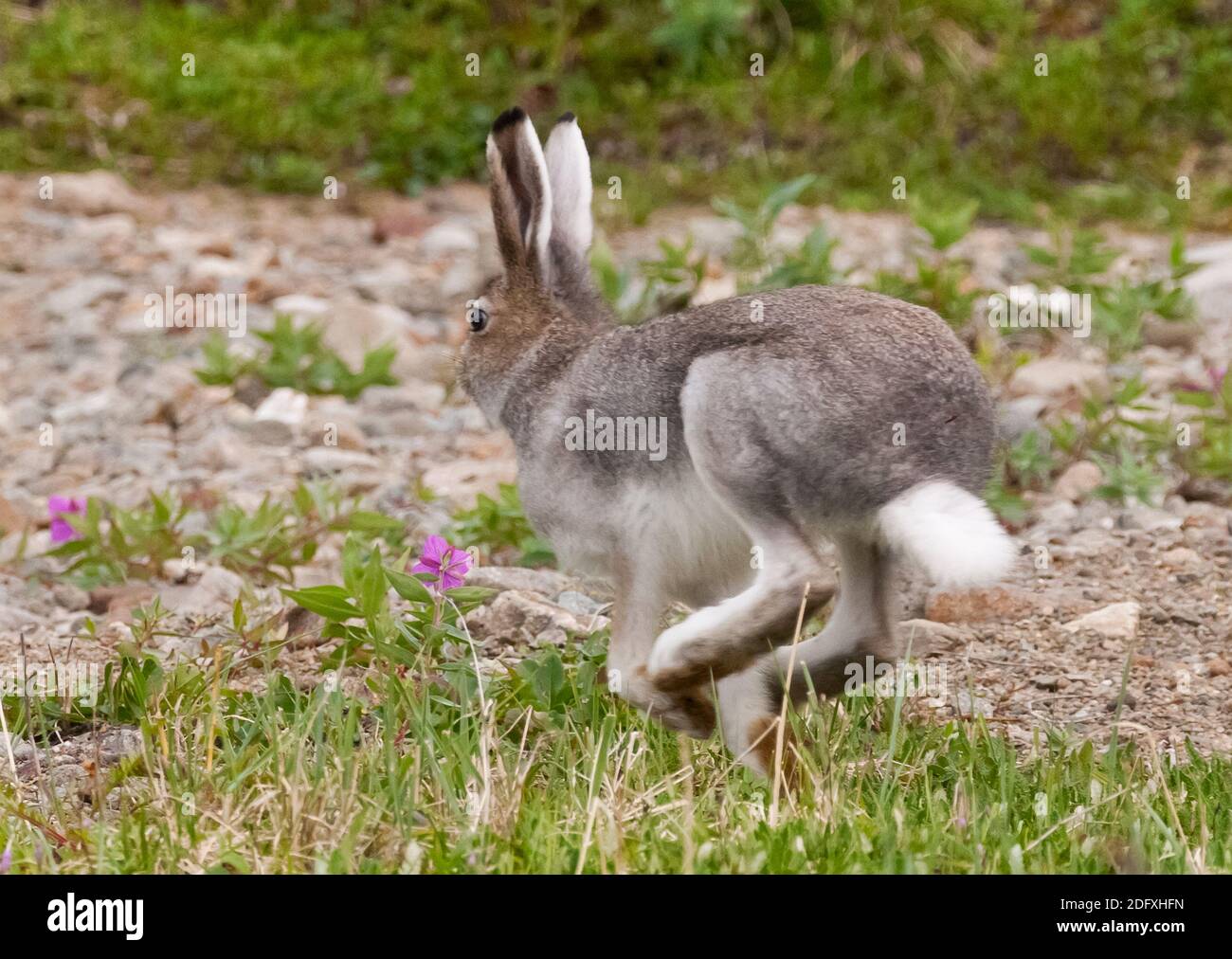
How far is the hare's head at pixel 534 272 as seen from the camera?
4.63 metres

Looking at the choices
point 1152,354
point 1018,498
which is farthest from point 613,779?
point 1152,354

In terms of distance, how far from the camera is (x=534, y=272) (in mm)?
4758

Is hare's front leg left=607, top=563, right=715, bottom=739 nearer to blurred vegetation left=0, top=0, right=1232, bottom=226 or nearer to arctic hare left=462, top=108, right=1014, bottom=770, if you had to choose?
arctic hare left=462, top=108, right=1014, bottom=770

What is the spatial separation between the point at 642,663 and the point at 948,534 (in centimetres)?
81

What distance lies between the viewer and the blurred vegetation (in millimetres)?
10188

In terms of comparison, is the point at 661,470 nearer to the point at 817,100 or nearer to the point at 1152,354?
the point at 1152,354

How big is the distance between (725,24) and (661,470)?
680cm

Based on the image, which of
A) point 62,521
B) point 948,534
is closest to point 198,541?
point 62,521

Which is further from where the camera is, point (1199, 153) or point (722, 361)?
point (1199, 153)

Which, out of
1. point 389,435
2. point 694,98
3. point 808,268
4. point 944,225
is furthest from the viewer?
point 694,98

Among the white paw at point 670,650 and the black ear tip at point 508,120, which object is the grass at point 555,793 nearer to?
the white paw at point 670,650

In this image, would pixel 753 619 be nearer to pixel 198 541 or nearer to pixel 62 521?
pixel 198 541

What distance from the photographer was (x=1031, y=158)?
33.5 ft

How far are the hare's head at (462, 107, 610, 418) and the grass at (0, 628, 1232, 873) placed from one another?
2.61ft
